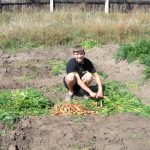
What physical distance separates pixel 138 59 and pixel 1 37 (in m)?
4.28

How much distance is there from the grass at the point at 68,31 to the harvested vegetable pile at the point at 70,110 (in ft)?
16.7

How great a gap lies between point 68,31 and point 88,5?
537cm

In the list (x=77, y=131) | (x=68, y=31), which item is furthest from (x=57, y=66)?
(x=77, y=131)

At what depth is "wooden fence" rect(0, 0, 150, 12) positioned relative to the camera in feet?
59.7

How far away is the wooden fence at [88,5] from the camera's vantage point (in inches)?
716

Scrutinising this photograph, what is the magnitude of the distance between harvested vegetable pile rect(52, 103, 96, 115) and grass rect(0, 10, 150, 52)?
509 centimetres

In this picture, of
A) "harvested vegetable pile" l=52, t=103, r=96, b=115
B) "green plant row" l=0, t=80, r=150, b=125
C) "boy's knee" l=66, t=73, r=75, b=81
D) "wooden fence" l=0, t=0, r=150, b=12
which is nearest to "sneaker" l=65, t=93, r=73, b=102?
"green plant row" l=0, t=80, r=150, b=125

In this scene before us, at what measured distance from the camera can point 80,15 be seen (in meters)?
16.3

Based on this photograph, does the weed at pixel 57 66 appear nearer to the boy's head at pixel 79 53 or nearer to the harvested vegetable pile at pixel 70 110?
the boy's head at pixel 79 53

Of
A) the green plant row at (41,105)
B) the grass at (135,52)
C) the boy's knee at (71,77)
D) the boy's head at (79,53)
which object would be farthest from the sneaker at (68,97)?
the grass at (135,52)

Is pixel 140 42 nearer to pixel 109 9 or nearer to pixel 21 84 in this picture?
pixel 21 84

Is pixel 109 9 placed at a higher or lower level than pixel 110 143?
higher

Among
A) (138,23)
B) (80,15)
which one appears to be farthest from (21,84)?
(80,15)

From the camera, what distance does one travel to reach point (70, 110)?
7602mm
